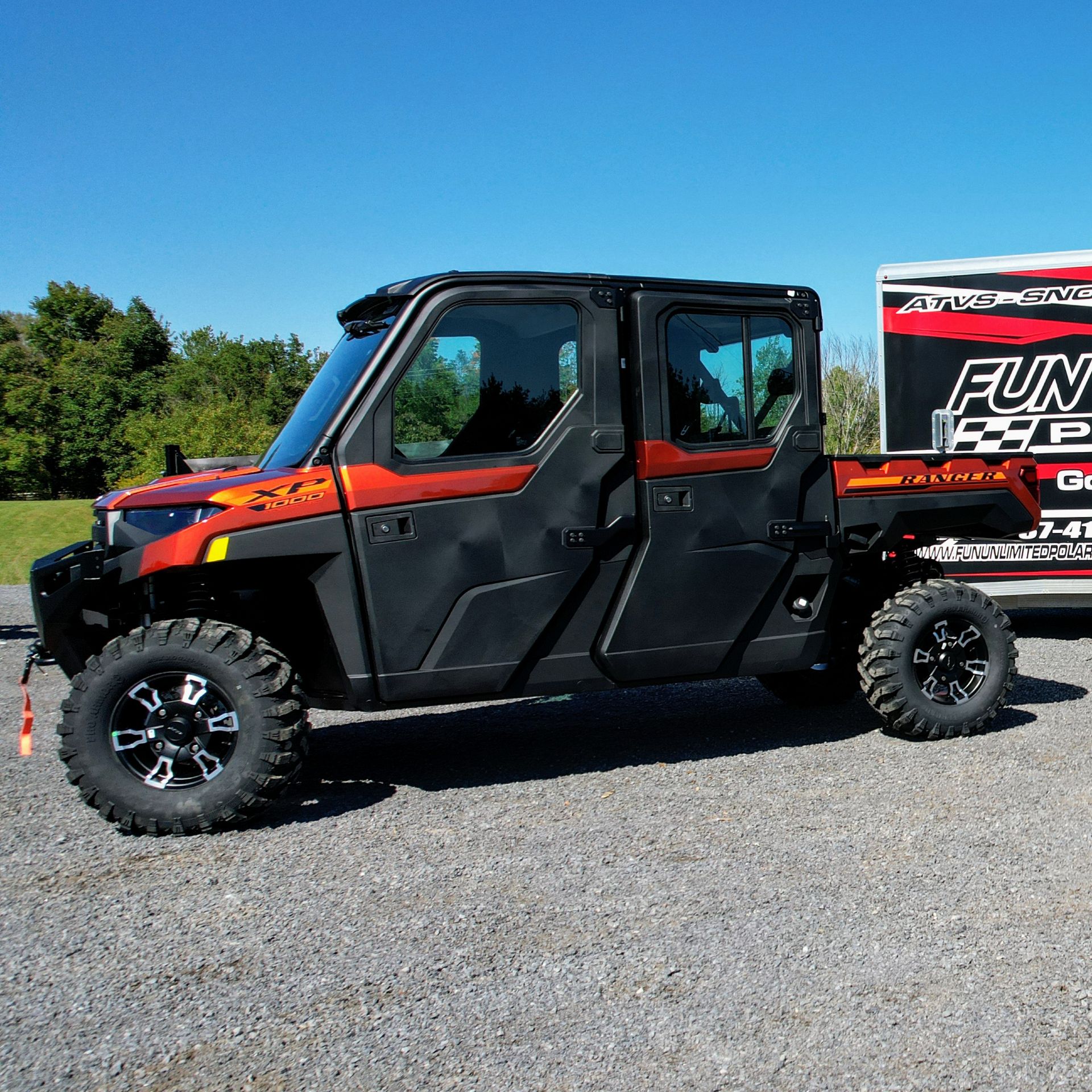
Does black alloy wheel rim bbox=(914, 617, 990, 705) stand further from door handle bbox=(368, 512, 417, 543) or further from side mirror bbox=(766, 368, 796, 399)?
door handle bbox=(368, 512, 417, 543)

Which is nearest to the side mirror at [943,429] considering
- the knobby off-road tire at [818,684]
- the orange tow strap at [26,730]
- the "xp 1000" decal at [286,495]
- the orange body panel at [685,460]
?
the knobby off-road tire at [818,684]

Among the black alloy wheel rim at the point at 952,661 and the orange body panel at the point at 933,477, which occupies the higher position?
the orange body panel at the point at 933,477

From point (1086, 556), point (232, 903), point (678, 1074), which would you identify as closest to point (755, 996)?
point (678, 1074)

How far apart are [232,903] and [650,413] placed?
2.92 metres

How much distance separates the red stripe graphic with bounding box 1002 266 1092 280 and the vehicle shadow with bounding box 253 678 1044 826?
3415 mm

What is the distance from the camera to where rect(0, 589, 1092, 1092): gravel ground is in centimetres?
280

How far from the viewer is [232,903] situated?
3904 mm

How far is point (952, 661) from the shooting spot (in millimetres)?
6062

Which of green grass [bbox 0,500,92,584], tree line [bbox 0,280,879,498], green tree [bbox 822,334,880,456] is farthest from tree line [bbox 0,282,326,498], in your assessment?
green tree [bbox 822,334,880,456]

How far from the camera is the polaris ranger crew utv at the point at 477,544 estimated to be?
4.69m

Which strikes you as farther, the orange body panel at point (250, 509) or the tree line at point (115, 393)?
the tree line at point (115, 393)

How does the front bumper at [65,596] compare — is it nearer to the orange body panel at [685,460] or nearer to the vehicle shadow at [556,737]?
the vehicle shadow at [556,737]

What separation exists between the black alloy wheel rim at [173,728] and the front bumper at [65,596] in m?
0.51

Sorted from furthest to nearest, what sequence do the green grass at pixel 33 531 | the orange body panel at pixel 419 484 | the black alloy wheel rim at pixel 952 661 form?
the green grass at pixel 33 531 < the black alloy wheel rim at pixel 952 661 < the orange body panel at pixel 419 484
